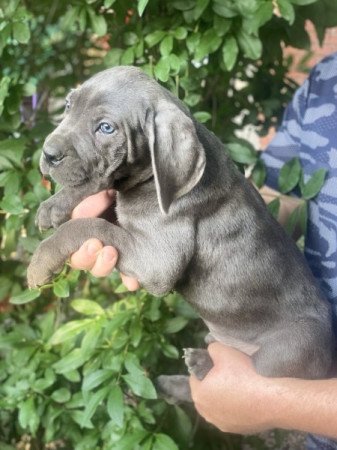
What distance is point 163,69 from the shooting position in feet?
5.03

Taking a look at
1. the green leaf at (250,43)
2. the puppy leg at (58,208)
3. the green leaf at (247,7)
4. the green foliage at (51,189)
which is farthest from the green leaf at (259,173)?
the puppy leg at (58,208)

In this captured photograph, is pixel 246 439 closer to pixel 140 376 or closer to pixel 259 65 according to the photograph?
pixel 140 376

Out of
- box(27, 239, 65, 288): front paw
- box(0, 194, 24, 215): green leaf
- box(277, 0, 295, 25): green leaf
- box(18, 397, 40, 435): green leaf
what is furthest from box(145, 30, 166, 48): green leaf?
box(18, 397, 40, 435): green leaf

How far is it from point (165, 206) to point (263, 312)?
1.38 feet

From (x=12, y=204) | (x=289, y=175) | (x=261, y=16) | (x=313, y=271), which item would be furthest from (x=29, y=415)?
(x=261, y=16)

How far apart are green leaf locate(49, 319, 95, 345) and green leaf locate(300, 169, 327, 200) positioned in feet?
2.13

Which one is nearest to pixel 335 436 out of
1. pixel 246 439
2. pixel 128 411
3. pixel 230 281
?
pixel 230 281

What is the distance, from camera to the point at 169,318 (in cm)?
183

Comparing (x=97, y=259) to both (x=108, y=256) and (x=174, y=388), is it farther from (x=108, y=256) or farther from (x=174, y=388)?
(x=174, y=388)

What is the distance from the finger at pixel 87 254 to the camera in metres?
1.26

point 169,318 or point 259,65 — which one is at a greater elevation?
point 259,65

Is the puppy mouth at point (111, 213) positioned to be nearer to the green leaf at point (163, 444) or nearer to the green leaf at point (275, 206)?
the green leaf at point (275, 206)

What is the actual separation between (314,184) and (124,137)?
63 centimetres

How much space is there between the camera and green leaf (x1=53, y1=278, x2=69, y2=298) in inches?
60.9
